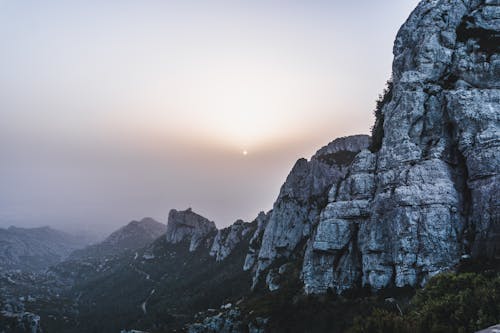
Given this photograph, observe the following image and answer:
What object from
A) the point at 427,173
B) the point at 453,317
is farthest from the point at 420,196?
the point at 453,317

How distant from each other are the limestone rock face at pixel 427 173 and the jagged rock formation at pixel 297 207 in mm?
55790

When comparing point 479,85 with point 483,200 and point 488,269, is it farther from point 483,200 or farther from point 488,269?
point 488,269

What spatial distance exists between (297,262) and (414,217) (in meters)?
72.3

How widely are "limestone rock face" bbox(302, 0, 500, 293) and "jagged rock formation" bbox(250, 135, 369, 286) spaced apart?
55.8 m

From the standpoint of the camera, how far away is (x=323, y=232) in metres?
89.7

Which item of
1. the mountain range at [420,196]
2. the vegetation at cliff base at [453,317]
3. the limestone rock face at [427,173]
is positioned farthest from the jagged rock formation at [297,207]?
the vegetation at cliff base at [453,317]

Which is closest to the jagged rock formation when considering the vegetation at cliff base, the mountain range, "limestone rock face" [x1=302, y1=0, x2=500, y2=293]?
the mountain range

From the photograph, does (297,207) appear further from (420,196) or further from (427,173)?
(420,196)

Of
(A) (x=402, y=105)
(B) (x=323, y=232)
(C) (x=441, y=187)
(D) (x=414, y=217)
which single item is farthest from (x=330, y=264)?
(A) (x=402, y=105)

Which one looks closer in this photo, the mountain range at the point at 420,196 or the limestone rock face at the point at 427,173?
the mountain range at the point at 420,196

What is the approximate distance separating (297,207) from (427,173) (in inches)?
3523

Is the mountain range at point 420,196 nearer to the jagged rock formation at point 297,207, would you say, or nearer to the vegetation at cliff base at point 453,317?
the vegetation at cliff base at point 453,317

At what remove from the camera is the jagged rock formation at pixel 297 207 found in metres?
154

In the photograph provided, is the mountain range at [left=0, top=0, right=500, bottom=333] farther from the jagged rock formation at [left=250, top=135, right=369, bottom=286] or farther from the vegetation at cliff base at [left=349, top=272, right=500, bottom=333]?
the jagged rock formation at [left=250, top=135, right=369, bottom=286]
